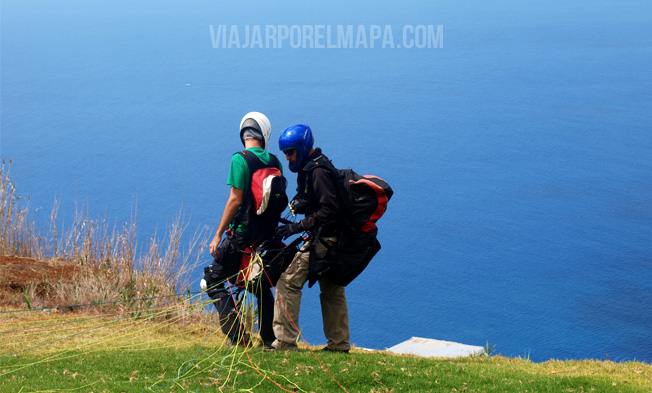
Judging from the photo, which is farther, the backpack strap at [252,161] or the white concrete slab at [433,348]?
the white concrete slab at [433,348]

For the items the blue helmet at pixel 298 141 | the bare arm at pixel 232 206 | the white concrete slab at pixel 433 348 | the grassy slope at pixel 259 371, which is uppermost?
the blue helmet at pixel 298 141

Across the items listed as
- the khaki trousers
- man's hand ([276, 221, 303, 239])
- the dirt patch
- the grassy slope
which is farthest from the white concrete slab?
the dirt patch

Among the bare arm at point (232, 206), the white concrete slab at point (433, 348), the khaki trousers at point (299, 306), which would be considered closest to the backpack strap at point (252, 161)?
the bare arm at point (232, 206)

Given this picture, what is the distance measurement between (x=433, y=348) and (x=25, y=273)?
340cm

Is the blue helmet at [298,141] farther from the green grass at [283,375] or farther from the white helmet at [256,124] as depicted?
the green grass at [283,375]

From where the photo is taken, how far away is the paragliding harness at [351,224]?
12.9ft

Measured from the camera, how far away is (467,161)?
1238 cm

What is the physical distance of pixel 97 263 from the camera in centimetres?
656

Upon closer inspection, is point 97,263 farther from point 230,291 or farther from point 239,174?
point 239,174

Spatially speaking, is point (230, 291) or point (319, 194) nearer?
point (319, 194)

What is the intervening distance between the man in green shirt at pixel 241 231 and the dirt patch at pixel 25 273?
2.11 metres

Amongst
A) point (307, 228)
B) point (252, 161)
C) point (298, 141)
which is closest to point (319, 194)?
point (307, 228)

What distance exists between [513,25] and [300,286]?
2022 centimetres

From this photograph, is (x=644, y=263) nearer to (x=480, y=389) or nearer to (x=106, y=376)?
(x=480, y=389)
